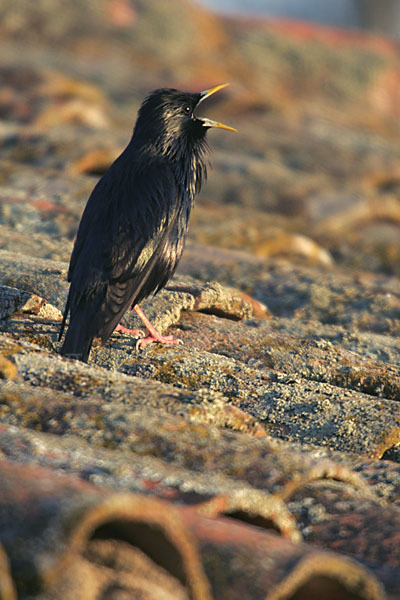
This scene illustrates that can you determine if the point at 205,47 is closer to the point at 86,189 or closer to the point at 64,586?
the point at 86,189

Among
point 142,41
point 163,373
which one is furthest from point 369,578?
point 142,41

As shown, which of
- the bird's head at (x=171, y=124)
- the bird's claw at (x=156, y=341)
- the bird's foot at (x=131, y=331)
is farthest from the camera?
the bird's head at (x=171, y=124)

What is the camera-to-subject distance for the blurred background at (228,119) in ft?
28.3

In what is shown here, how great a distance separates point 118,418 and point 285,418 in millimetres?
1037

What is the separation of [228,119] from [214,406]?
48.3 feet

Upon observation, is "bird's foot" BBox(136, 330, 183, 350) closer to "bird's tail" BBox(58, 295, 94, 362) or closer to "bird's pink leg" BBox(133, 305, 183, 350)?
"bird's pink leg" BBox(133, 305, 183, 350)

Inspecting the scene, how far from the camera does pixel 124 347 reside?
4098mm

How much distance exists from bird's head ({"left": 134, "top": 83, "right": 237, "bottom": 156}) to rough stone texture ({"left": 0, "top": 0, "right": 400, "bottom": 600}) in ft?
3.25

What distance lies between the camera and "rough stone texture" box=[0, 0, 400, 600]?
1.63 m

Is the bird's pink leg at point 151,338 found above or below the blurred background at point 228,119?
below

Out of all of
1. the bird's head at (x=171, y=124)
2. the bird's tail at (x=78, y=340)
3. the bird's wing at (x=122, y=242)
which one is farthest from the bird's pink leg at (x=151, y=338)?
the bird's head at (x=171, y=124)

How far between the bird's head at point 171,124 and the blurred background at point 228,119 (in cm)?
150

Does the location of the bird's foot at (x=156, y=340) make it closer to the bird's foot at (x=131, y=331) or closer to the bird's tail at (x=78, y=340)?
the bird's foot at (x=131, y=331)

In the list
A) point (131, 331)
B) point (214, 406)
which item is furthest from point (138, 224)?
point (214, 406)
